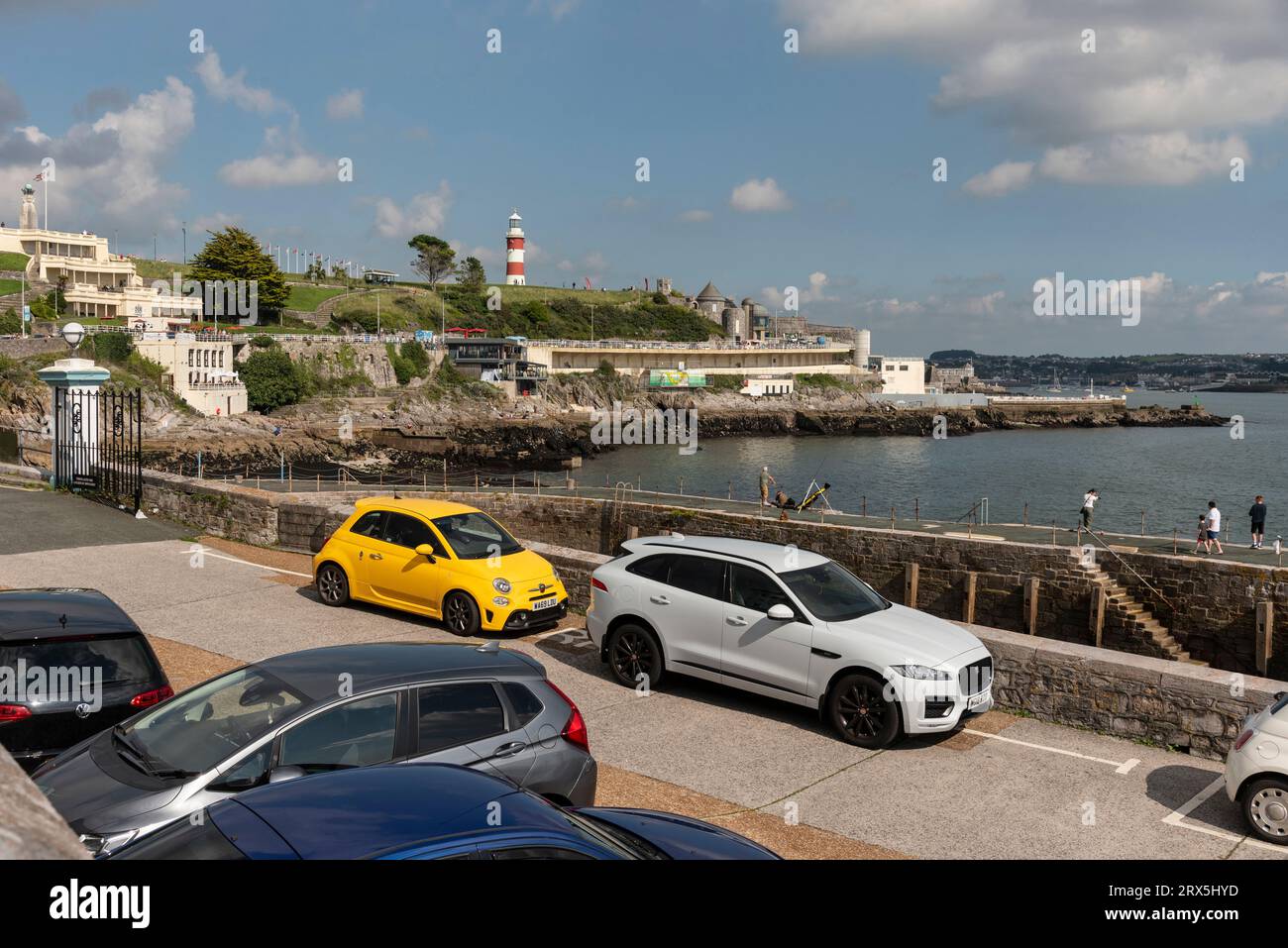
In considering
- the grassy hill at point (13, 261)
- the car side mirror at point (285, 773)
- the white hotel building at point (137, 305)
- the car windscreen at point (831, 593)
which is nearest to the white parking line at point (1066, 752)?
the car windscreen at point (831, 593)

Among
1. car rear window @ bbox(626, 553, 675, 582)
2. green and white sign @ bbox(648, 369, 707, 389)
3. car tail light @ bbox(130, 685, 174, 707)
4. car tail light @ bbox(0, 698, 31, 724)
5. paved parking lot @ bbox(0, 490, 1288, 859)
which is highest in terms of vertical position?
green and white sign @ bbox(648, 369, 707, 389)

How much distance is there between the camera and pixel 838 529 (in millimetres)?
27328

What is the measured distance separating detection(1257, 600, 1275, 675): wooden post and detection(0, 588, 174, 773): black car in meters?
21.5

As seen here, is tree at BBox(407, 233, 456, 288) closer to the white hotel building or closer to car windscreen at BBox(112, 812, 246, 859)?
the white hotel building

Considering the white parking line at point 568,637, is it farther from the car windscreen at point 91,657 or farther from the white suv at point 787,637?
the car windscreen at point 91,657

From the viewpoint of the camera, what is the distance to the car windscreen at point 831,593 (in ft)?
30.9

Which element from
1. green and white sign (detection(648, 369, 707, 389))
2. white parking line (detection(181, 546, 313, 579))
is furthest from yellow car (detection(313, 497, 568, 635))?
green and white sign (detection(648, 369, 707, 389))

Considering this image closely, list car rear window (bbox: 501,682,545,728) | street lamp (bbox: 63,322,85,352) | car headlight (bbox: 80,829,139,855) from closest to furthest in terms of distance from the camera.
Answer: car headlight (bbox: 80,829,139,855) < car rear window (bbox: 501,682,545,728) < street lamp (bbox: 63,322,85,352)

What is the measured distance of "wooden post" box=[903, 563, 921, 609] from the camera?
25188mm

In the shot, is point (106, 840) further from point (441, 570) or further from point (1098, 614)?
point (1098, 614)

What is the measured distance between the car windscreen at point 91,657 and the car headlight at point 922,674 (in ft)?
20.0

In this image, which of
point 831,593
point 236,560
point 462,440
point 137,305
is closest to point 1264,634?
point 831,593
